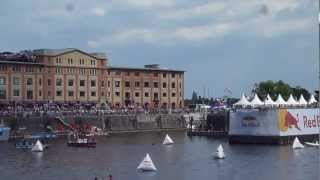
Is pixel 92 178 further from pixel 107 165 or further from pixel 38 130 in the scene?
pixel 38 130

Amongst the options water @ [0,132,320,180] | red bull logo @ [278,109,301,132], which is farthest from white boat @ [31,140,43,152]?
red bull logo @ [278,109,301,132]

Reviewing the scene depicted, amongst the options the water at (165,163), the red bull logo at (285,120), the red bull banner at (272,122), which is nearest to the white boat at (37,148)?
the water at (165,163)

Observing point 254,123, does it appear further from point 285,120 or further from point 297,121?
point 297,121

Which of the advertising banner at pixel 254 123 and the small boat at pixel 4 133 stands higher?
the advertising banner at pixel 254 123

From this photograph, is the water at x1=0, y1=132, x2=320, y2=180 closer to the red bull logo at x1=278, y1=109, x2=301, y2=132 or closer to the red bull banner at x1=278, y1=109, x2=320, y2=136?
the red bull logo at x1=278, y1=109, x2=301, y2=132

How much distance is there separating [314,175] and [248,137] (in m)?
55.6

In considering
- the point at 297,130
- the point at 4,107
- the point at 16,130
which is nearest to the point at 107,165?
the point at 297,130

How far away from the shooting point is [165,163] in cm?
10194

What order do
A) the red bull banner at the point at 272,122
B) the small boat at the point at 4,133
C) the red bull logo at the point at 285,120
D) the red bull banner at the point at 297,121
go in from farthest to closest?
the small boat at the point at 4,133 < the red bull banner at the point at 297,121 < the red bull banner at the point at 272,122 < the red bull logo at the point at 285,120

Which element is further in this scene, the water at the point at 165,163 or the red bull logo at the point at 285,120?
the red bull logo at the point at 285,120

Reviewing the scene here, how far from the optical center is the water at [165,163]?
8700 centimetres

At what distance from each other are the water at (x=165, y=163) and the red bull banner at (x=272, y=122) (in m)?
5.05

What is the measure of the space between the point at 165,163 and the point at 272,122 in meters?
41.6

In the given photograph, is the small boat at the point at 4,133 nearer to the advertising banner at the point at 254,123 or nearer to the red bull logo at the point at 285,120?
the advertising banner at the point at 254,123
